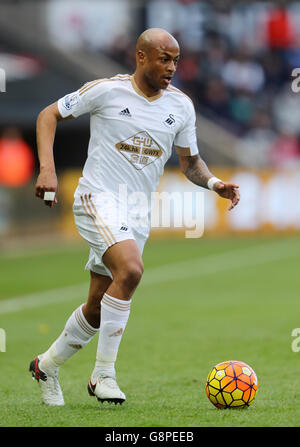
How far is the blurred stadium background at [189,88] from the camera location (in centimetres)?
2400

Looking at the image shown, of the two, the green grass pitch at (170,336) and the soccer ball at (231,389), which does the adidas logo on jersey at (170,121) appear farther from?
the green grass pitch at (170,336)

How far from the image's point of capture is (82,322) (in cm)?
592

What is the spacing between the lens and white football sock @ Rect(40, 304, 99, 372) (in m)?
5.93

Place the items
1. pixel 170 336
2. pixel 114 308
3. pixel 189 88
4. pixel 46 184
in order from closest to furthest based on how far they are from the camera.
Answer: pixel 46 184 < pixel 114 308 < pixel 170 336 < pixel 189 88

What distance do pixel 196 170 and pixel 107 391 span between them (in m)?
1.67

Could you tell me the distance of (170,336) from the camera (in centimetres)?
937

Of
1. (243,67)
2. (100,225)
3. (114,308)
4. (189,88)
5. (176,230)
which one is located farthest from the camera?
(243,67)

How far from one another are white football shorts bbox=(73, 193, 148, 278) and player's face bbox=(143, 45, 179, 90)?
813mm

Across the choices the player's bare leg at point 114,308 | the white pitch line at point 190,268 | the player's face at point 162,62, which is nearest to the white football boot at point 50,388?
the player's bare leg at point 114,308

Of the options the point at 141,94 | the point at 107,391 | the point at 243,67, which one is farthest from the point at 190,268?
the point at 243,67

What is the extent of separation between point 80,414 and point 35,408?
0.42m

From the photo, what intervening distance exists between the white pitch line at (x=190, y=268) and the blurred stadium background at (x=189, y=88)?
2.46 m

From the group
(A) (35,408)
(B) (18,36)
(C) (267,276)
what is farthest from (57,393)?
(B) (18,36)

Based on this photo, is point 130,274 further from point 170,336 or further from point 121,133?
point 170,336
